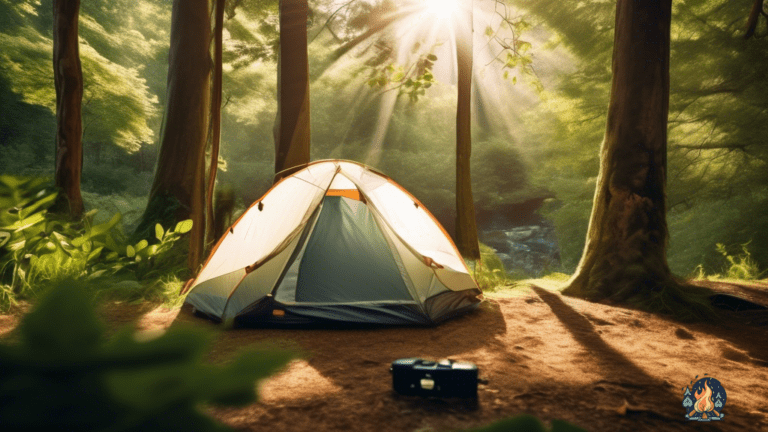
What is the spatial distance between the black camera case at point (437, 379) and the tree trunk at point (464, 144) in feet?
17.4

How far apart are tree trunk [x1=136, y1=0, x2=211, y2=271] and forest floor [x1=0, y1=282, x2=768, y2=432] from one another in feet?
6.33

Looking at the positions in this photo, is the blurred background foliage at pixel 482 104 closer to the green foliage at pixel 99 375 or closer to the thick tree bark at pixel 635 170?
the thick tree bark at pixel 635 170

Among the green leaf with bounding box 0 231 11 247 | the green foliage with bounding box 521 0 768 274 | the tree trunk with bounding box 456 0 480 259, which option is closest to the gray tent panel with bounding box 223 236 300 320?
the green leaf with bounding box 0 231 11 247

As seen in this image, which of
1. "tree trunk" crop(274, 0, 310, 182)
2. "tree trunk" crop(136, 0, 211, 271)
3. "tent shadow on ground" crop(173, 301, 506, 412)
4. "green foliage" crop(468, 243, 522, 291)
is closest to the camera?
"tent shadow on ground" crop(173, 301, 506, 412)

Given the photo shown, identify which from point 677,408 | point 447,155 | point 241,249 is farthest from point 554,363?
point 447,155

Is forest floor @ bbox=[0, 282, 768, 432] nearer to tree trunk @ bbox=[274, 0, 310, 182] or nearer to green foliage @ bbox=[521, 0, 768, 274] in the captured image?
tree trunk @ bbox=[274, 0, 310, 182]

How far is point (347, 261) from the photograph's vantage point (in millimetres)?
4363

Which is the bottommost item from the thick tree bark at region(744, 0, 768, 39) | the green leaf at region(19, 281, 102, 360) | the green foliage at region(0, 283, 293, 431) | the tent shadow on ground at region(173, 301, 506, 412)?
the tent shadow on ground at region(173, 301, 506, 412)

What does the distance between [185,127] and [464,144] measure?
4.40 m

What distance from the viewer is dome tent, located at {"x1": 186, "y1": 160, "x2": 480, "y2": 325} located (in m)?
3.98

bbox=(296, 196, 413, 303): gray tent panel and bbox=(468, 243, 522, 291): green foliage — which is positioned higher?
bbox=(296, 196, 413, 303): gray tent panel

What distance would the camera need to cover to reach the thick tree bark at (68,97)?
6434 millimetres

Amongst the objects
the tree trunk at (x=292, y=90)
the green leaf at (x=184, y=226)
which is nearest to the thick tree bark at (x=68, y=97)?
the green leaf at (x=184, y=226)

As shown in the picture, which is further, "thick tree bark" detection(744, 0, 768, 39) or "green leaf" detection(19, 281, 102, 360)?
"thick tree bark" detection(744, 0, 768, 39)
